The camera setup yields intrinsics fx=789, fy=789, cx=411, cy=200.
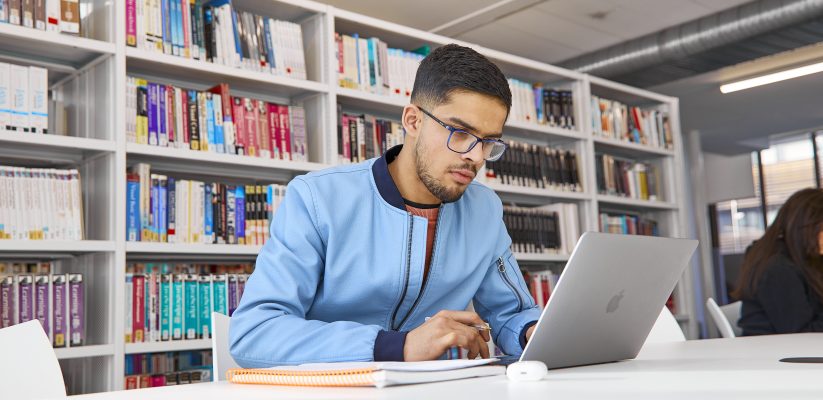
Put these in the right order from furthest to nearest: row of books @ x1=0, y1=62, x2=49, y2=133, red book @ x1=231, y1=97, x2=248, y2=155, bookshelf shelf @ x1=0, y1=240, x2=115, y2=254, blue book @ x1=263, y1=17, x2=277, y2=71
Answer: blue book @ x1=263, y1=17, x2=277, y2=71 < red book @ x1=231, y1=97, x2=248, y2=155 < row of books @ x1=0, y1=62, x2=49, y2=133 < bookshelf shelf @ x1=0, y1=240, x2=115, y2=254

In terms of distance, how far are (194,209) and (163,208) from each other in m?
0.12

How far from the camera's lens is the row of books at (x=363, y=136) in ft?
10.7

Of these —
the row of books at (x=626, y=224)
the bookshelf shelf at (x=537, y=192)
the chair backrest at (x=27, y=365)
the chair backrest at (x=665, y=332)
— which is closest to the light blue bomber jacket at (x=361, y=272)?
the chair backrest at (x=27, y=365)

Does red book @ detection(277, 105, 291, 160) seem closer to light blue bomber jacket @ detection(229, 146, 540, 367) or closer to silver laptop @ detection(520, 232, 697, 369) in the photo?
light blue bomber jacket @ detection(229, 146, 540, 367)

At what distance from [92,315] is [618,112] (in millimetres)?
3211

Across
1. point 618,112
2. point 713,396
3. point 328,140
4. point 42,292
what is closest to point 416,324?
point 713,396

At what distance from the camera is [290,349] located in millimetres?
1222

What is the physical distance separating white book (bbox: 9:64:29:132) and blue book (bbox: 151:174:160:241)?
43 cm

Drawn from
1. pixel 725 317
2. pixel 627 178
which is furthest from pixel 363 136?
pixel 627 178

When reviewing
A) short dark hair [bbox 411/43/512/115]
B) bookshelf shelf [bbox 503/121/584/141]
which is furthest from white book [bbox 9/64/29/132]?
bookshelf shelf [bbox 503/121/584/141]

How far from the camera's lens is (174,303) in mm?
2752

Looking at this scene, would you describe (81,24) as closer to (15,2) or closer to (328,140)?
(15,2)

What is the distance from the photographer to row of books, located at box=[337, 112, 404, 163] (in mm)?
3268

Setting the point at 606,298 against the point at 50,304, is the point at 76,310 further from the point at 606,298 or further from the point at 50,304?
the point at 606,298
